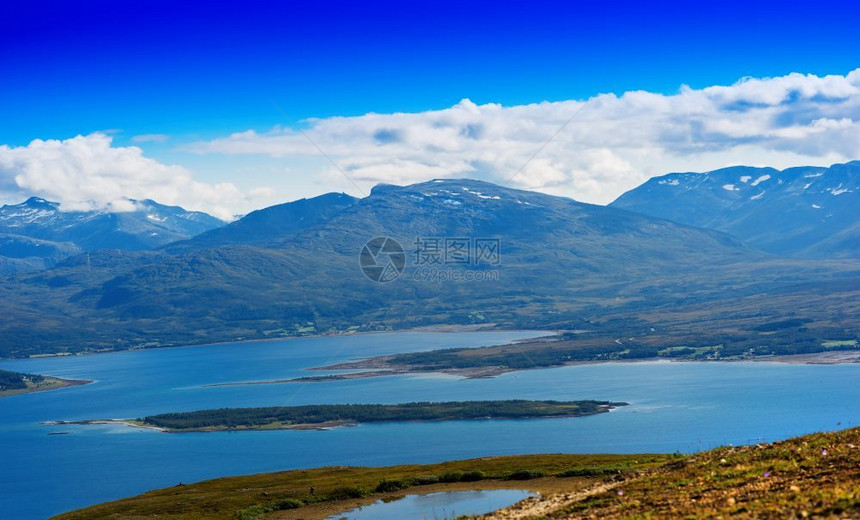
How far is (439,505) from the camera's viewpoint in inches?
1913

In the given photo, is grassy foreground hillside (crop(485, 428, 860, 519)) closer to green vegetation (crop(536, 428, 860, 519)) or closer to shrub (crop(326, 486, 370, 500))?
green vegetation (crop(536, 428, 860, 519))

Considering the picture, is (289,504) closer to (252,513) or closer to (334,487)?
(252,513)

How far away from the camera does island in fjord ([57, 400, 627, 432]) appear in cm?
18493

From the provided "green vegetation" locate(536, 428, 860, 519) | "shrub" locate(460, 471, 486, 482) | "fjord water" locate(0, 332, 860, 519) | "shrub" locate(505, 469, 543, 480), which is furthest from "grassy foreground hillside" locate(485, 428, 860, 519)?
"fjord water" locate(0, 332, 860, 519)

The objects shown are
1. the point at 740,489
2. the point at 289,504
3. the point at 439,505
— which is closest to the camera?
the point at 740,489

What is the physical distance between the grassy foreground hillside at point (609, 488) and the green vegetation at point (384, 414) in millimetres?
114432

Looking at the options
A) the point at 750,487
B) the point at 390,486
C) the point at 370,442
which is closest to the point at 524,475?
the point at 390,486

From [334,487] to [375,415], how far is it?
133489 mm

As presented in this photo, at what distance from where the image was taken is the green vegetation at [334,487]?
5153 centimetres

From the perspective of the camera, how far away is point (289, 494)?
191 ft

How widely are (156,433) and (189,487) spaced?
12003 cm

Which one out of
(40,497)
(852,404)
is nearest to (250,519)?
(40,497)

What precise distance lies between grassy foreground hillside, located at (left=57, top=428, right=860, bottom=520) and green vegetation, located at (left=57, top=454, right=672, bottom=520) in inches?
3.6

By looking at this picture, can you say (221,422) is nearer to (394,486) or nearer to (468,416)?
(468,416)
